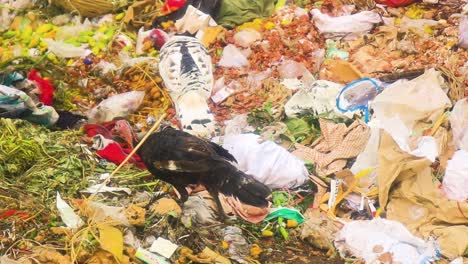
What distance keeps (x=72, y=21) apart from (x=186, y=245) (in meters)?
3.34

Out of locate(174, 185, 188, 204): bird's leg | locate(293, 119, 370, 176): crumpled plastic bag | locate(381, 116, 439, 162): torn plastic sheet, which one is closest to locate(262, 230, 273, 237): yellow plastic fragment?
locate(174, 185, 188, 204): bird's leg

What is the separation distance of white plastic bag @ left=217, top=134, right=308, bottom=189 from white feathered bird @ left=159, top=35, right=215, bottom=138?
0.57m

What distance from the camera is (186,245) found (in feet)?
13.1

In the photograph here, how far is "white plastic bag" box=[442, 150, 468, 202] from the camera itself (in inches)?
170

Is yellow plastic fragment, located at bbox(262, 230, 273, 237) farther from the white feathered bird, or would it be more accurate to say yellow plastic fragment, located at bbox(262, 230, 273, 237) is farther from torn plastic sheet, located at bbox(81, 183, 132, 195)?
the white feathered bird

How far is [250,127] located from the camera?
512cm

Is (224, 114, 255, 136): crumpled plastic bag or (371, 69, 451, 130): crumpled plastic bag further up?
(371, 69, 451, 130): crumpled plastic bag

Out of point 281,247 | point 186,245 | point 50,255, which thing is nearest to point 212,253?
point 186,245

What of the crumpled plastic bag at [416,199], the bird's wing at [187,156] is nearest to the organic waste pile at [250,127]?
the crumpled plastic bag at [416,199]

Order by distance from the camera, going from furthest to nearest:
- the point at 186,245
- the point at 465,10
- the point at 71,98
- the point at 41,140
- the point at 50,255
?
the point at 465,10, the point at 71,98, the point at 41,140, the point at 186,245, the point at 50,255

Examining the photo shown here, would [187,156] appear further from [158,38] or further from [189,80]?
[158,38]

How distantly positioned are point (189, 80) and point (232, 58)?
1.87 ft

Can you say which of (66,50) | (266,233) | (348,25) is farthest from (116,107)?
(348,25)

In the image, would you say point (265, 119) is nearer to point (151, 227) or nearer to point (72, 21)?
point (151, 227)
